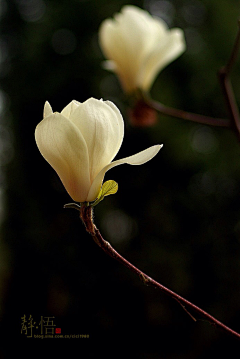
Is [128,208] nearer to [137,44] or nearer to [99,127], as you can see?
[137,44]

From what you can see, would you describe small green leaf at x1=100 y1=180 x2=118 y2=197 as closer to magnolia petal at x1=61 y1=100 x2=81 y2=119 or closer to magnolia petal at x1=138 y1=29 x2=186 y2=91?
magnolia petal at x1=61 y1=100 x2=81 y2=119

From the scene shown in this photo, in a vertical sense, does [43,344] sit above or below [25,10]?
below

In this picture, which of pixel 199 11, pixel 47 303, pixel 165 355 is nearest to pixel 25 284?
pixel 47 303

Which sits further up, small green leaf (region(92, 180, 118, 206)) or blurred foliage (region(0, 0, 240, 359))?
small green leaf (region(92, 180, 118, 206))

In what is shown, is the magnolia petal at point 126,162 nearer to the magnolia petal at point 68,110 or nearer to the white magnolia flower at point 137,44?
the magnolia petal at point 68,110

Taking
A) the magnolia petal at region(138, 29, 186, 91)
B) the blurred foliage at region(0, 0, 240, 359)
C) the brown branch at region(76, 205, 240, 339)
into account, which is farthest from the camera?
the blurred foliage at region(0, 0, 240, 359)

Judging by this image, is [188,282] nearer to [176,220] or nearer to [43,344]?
[176,220]

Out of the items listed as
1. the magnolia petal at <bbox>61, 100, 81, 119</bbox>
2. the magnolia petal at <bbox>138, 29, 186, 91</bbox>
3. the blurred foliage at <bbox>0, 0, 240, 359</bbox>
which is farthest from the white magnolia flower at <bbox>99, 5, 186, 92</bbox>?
the blurred foliage at <bbox>0, 0, 240, 359</bbox>
